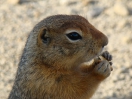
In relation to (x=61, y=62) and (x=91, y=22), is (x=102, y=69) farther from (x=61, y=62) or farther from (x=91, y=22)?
(x=91, y=22)

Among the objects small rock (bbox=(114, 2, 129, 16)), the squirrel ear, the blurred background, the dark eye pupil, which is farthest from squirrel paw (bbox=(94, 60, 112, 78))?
small rock (bbox=(114, 2, 129, 16))

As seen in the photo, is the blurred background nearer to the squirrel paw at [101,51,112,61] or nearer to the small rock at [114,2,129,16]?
the small rock at [114,2,129,16]

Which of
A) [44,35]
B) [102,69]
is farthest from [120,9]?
[44,35]

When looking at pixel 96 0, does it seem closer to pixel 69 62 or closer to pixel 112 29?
pixel 112 29

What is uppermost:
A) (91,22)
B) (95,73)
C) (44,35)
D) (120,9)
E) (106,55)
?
(120,9)

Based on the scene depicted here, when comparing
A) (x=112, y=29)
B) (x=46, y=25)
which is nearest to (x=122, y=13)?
(x=112, y=29)

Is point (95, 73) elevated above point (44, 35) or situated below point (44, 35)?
below

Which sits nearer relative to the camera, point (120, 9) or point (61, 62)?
point (61, 62)
